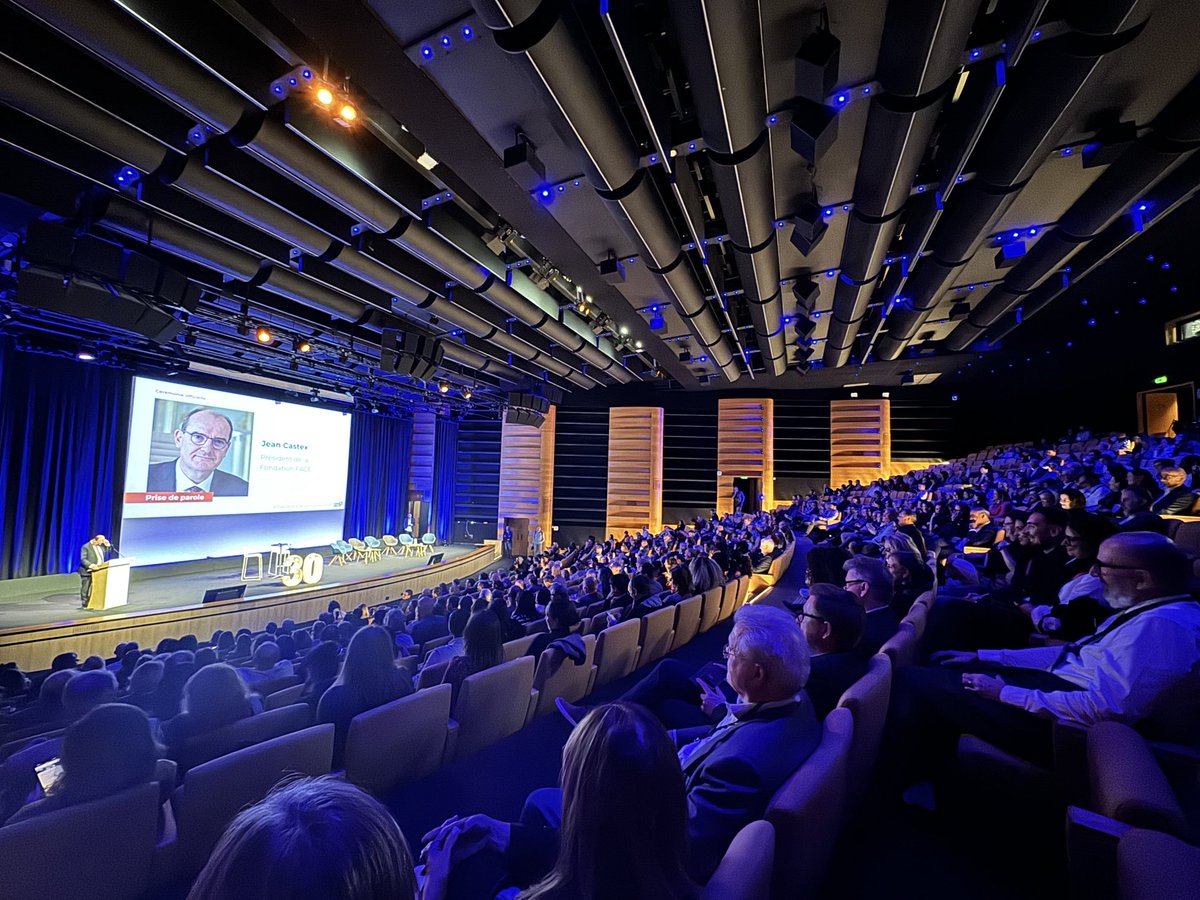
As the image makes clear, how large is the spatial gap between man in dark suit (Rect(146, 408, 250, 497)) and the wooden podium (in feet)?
8.86

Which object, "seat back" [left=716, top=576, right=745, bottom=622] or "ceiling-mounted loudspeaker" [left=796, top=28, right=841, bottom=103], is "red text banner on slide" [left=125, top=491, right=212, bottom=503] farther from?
"ceiling-mounted loudspeaker" [left=796, top=28, right=841, bottom=103]

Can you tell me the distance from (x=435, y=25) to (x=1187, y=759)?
14.0 feet

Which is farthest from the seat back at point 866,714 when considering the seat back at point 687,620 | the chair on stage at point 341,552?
the chair on stage at point 341,552

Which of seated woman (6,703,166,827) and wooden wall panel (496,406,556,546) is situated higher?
wooden wall panel (496,406,556,546)

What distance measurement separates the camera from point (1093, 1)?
2.56 metres

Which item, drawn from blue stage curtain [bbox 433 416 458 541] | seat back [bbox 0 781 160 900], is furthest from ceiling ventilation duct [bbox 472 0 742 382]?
blue stage curtain [bbox 433 416 458 541]

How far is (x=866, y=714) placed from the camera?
1.74m

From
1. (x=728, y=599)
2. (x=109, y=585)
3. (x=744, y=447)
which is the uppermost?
(x=744, y=447)

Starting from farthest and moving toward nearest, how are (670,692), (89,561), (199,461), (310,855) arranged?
(199,461) → (89,561) → (670,692) → (310,855)

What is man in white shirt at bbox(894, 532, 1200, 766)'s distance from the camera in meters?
1.67

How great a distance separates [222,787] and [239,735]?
0.68 m

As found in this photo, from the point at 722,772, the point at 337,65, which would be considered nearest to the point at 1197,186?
the point at 722,772

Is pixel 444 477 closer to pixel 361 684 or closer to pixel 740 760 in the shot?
pixel 361 684

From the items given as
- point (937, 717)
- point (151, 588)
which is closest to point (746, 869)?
point (937, 717)
